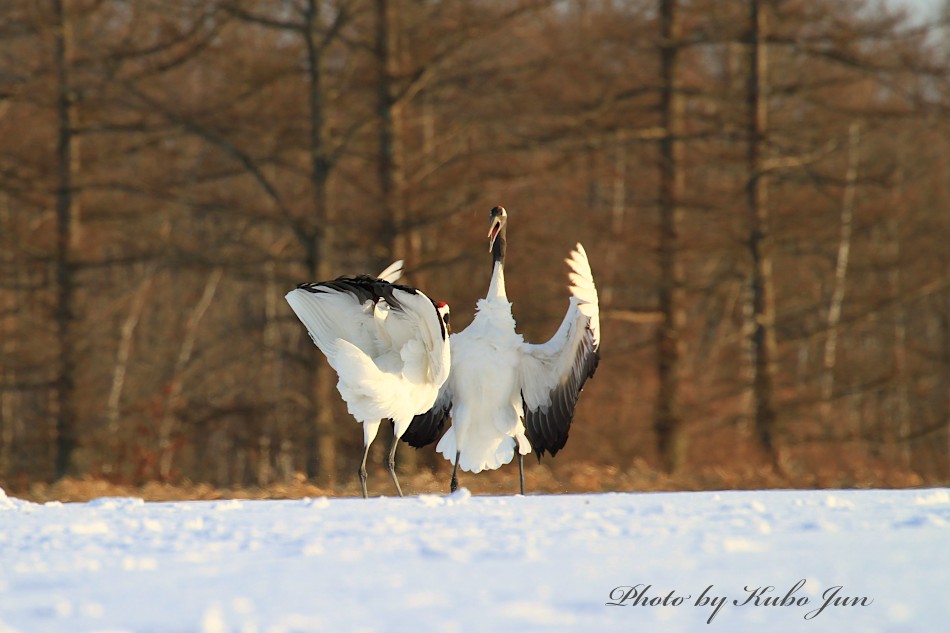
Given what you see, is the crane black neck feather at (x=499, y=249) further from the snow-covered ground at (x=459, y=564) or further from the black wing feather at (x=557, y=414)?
the snow-covered ground at (x=459, y=564)

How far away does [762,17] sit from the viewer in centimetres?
1806

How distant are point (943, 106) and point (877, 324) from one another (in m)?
13.9

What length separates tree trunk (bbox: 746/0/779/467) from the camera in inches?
699

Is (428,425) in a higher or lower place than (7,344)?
lower

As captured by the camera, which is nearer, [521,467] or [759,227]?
[521,467]

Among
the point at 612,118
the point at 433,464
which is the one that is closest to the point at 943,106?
the point at 612,118

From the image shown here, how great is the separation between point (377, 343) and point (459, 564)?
14.9ft

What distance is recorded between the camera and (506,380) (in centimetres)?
996

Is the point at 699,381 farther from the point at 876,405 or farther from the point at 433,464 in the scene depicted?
the point at 876,405

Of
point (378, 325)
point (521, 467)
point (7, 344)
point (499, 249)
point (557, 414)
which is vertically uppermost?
point (499, 249)

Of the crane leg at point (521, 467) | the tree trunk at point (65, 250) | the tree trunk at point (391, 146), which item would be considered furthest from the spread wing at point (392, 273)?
the tree trunk at point (65, 250)

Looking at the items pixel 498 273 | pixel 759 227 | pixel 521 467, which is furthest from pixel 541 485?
pixel 759 227

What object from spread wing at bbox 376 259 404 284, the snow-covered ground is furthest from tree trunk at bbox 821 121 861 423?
the snow-covered ground

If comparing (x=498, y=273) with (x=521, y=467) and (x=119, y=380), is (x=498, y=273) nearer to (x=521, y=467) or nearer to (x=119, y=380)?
(x=521, y=467)
